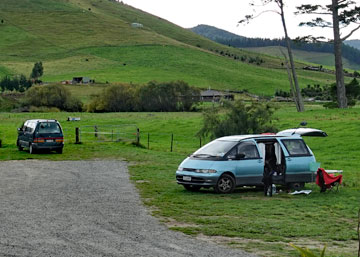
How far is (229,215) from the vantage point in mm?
14000

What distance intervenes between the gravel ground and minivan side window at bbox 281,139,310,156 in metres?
5.05

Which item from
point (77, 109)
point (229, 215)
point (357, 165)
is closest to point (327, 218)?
point (229, 215)

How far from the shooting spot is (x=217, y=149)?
18766 millimetres

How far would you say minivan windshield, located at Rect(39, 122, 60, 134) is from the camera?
33472mm

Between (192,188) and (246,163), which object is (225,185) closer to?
(246,163)

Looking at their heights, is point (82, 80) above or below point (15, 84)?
above

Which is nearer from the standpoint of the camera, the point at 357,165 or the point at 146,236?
the point at 146,236

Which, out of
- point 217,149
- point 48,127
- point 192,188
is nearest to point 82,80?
point 48,127

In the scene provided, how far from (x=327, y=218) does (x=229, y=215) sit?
7.38 feet

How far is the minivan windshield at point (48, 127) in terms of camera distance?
33.5m

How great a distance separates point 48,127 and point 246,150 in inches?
709

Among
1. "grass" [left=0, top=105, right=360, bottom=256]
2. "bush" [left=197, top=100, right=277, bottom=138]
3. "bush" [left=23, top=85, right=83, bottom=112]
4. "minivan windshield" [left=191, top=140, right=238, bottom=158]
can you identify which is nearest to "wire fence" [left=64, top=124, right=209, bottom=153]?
"bush" [left=197, top=100, right=277, bottom=138]

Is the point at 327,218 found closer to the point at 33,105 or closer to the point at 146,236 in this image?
the point at 146,236

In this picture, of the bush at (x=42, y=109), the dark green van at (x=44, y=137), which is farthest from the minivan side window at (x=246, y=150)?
the bush at (x=42, y=109)
